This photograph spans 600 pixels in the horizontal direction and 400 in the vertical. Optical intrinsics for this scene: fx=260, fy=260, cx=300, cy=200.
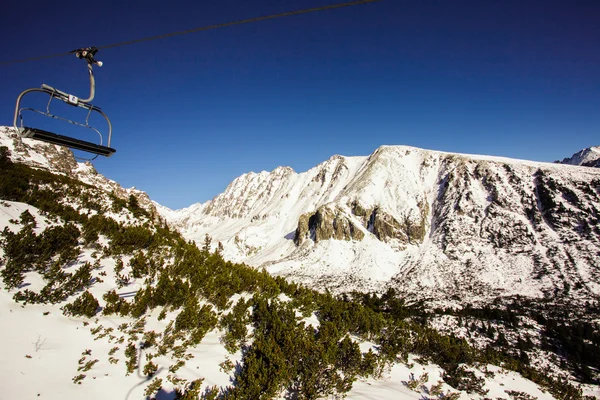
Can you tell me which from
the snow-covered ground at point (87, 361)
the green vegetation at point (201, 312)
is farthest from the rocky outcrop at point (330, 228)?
the snow-covered ground at point (87, 361)

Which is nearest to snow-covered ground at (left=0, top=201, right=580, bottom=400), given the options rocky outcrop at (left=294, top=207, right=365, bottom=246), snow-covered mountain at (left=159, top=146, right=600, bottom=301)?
snow-covered mountain at (left=159, top=146, right=600, bottom=301)

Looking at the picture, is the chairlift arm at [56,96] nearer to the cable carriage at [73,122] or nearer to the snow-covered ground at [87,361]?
the cable carriage at [73,122]

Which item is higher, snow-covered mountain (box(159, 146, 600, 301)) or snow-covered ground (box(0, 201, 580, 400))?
snow-covered mountain (box(159, 146, 600, 301))

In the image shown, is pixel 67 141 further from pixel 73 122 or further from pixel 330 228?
pixel 330 228

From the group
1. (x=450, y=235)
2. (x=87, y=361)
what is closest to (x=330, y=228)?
(x=450, y=235)

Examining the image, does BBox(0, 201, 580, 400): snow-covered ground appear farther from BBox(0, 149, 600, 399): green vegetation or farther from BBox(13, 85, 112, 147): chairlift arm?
BBox(13, 85, 112, 147): chairlift arm
